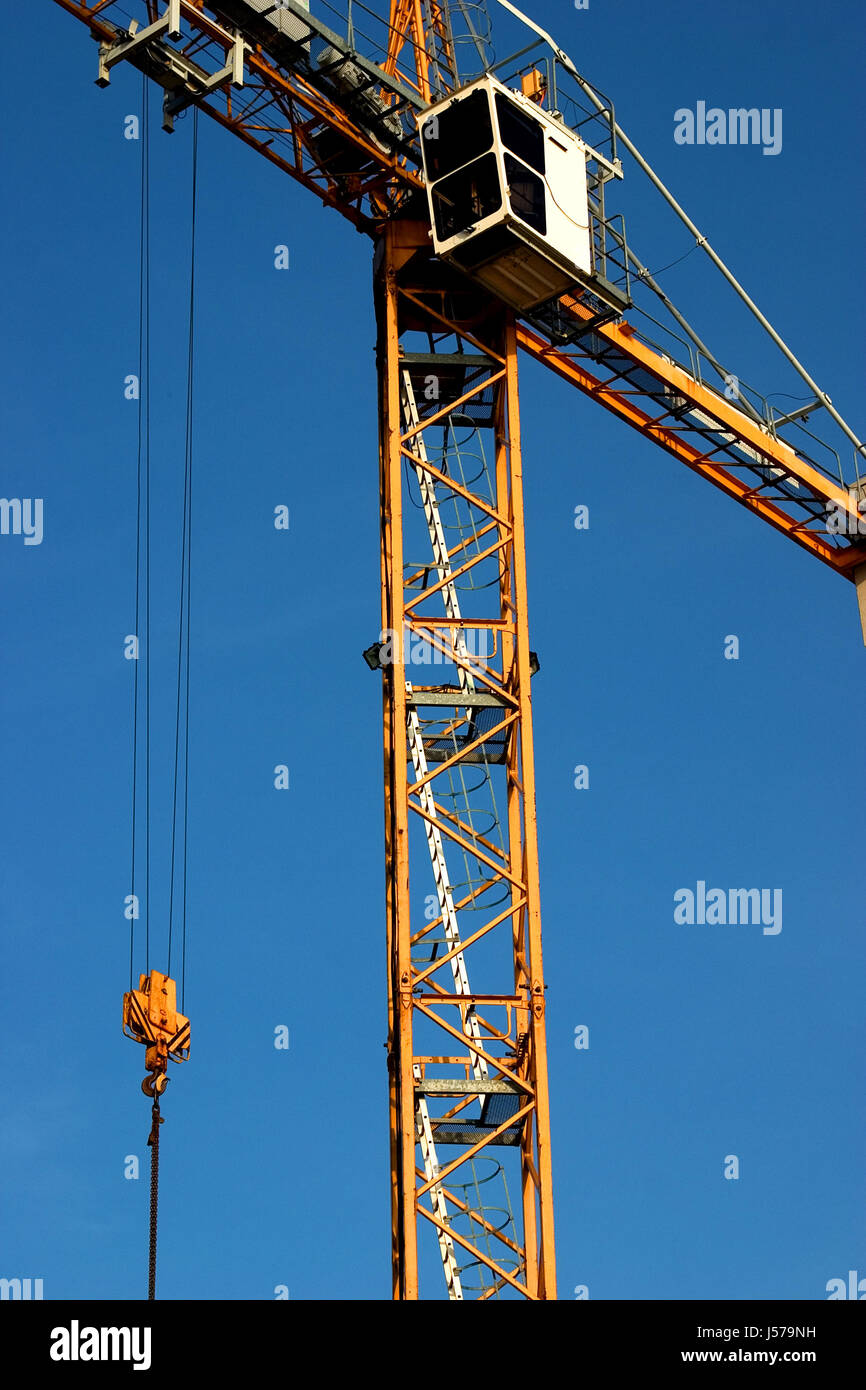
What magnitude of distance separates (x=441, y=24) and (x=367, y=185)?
175 inches

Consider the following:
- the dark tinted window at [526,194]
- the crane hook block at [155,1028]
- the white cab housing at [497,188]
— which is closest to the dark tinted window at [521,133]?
the white cab housing at [497,188]

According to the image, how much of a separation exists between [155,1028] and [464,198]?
1477 cm

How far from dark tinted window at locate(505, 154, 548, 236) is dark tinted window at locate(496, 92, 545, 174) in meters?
0.24

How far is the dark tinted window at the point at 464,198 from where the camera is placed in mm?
36938

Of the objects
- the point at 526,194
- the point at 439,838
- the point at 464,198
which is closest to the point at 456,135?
the point at 464,198

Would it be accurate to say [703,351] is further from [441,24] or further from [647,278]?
[441,24]

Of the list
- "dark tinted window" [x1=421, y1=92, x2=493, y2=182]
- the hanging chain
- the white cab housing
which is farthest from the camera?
"dark tinted window" [x1=421, y1=92, x2=493, y2=182]

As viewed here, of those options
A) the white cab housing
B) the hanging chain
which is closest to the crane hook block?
the hanging chain

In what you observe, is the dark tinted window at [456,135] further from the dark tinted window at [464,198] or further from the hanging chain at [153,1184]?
the hanging chain at [153,1184]

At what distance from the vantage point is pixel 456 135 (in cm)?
3716

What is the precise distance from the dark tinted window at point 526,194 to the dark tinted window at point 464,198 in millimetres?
255

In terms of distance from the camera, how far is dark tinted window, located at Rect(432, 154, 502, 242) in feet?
121

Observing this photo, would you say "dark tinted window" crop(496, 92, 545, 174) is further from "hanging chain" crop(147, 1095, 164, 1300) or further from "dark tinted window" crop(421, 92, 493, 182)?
"hanging chain" crop(147, 1095, 164, 1300)
